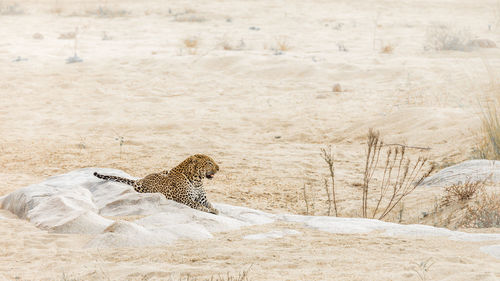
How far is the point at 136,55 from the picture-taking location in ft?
51.3

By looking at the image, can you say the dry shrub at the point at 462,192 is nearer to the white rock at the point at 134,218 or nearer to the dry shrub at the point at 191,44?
the white rock at the point at 134,218

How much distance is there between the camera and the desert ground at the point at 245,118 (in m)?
4.22

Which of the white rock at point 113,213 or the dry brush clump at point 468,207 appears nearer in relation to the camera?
the white rock at point 113,213

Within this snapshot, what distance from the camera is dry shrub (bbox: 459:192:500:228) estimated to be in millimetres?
5258

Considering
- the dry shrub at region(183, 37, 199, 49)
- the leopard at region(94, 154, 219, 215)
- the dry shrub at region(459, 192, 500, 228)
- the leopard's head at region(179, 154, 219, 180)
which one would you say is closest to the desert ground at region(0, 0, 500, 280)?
the dry shrub at region(183, 37, 199, 49)

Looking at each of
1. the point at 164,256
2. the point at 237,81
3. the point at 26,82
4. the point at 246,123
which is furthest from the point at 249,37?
the point at 164,256

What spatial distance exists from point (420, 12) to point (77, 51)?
11.8 m

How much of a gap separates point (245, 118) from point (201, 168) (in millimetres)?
5032

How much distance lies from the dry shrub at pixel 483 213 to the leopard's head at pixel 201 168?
2033 millimetres

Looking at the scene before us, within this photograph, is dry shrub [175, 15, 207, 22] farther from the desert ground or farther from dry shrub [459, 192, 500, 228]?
dry shrub [459, 192, 500, 228]

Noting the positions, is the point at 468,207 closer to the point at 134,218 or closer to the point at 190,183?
the point at 190,183


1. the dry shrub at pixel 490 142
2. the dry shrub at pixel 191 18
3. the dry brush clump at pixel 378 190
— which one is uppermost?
the dry shrub at pixel 191 18

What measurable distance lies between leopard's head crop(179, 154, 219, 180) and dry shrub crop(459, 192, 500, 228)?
6.67 ft

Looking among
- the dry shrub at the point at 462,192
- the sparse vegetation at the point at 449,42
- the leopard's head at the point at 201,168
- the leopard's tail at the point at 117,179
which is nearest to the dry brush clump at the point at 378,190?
the dry shrub at the point at 462,192
